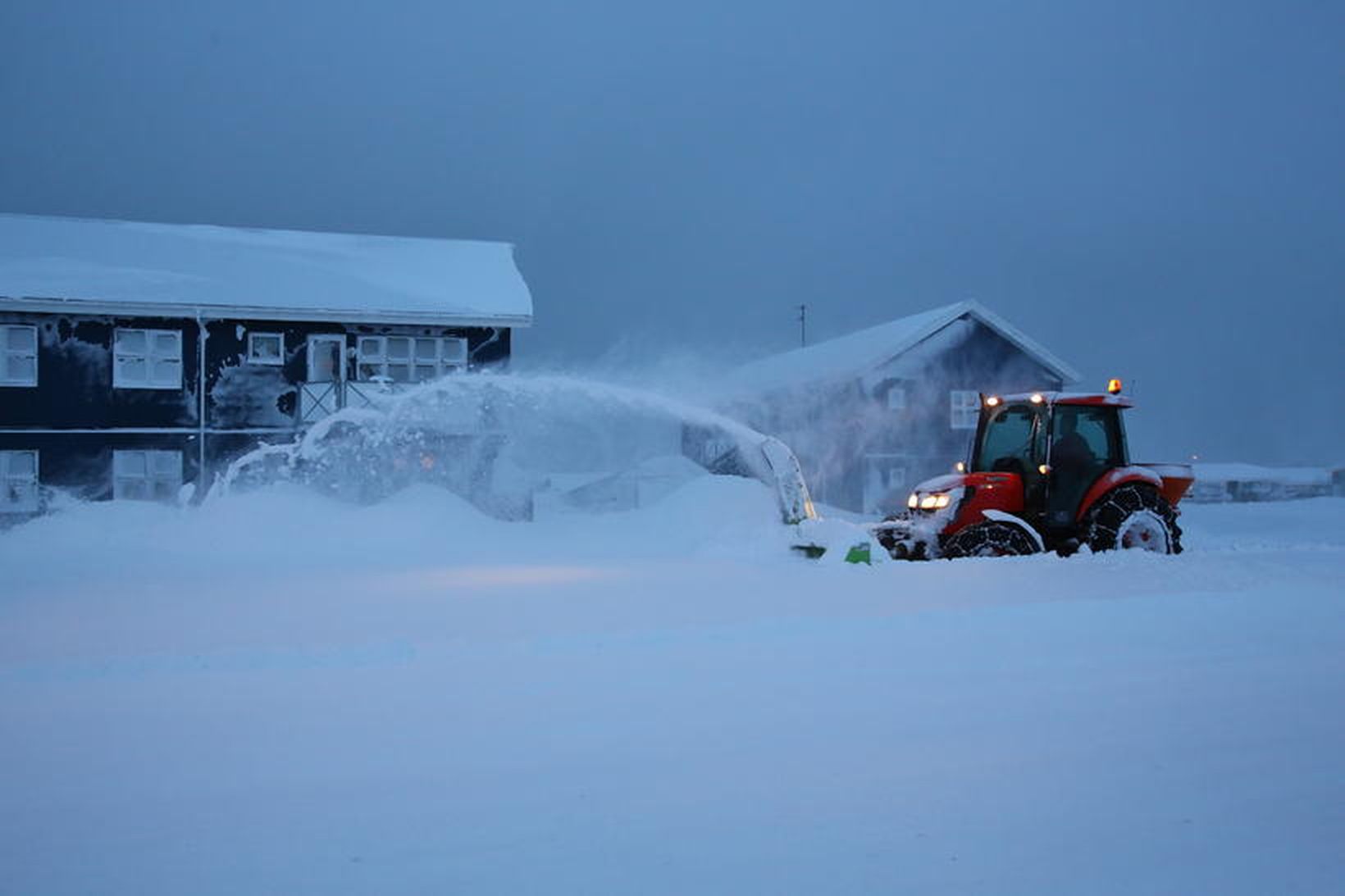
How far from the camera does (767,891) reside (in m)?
3.57

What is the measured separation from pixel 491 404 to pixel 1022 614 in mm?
17327

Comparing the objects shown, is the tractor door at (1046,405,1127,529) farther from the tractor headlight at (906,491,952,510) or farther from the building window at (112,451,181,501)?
the building window at (112,451,181,501)

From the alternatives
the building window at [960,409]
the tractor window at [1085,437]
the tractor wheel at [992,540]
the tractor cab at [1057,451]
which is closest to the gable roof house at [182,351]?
the building window at [960,409]

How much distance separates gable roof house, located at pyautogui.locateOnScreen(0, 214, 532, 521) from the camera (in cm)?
2316

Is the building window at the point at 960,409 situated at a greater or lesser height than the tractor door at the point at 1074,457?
greater

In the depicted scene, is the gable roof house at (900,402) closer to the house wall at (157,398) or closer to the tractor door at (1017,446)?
the house wall at (157,398)

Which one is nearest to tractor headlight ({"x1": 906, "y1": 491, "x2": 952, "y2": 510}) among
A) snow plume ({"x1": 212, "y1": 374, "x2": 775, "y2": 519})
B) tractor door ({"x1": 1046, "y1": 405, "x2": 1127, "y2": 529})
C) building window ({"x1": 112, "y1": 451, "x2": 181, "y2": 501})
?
tractor door ({"x1": 1046, "y1": 405, "x2": 1127, "y2": 529})

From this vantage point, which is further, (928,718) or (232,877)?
(928,718)

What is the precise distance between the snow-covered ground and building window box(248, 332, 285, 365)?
570 inches

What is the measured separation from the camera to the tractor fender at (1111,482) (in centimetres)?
1250

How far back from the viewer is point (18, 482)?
23031mm

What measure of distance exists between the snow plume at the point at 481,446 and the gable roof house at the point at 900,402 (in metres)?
2.67

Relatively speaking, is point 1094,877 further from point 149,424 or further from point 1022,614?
point 149,424

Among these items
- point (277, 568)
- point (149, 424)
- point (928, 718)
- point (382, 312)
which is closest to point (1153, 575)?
point (928, 718)
